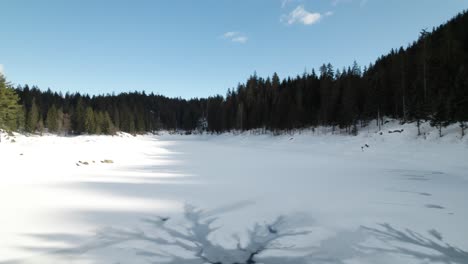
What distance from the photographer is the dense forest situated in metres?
39.2

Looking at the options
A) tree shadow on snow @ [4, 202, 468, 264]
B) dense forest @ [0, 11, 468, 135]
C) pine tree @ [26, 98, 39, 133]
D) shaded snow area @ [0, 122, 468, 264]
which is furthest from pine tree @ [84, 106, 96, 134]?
tree shadow on snow @ [4, 202, 468, 264]

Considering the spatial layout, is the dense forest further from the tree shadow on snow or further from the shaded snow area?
the tree shadow on snow

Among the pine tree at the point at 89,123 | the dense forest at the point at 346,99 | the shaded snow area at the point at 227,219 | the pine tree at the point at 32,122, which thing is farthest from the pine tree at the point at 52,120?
the shaded snow area at the point at 227,219

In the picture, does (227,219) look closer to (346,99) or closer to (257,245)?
(257,245)

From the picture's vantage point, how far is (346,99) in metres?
51.8

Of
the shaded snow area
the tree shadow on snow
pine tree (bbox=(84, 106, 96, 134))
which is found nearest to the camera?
the tree shadow on snow

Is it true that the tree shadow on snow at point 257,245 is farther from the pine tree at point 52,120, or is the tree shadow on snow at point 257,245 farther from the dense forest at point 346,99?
the pine tree at point 52,120

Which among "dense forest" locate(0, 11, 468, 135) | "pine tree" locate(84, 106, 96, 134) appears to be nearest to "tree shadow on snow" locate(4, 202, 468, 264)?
"dense forest" locate(0, 11, 468, 135)

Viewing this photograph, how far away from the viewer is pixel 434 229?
7.27m

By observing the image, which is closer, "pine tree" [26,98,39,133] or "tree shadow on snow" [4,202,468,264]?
"tree shadow on snow" [4,202,468,264]

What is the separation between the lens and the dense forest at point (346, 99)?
39.2 meters

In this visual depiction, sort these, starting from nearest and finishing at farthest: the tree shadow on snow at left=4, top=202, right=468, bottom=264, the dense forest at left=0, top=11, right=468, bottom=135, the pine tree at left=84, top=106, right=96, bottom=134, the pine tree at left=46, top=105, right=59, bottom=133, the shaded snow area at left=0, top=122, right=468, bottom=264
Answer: the tree shadow on snow at left=4, top=202, right=468, bottom=264 < the shaded snow area at left=0, top=122, right=468, bottom=264 < the dense forest at left=0, top=11, right=468, bottom=135 < the pine tree at left=46, top=105, right=59, bottom=133 < the pine tree at left=84, top=106, right=96, bottom=134

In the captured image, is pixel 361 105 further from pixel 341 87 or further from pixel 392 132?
pixel 392 132

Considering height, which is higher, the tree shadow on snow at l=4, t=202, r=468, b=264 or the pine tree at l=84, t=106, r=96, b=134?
the pine tree at l=84, t=106, r=96, b=134
